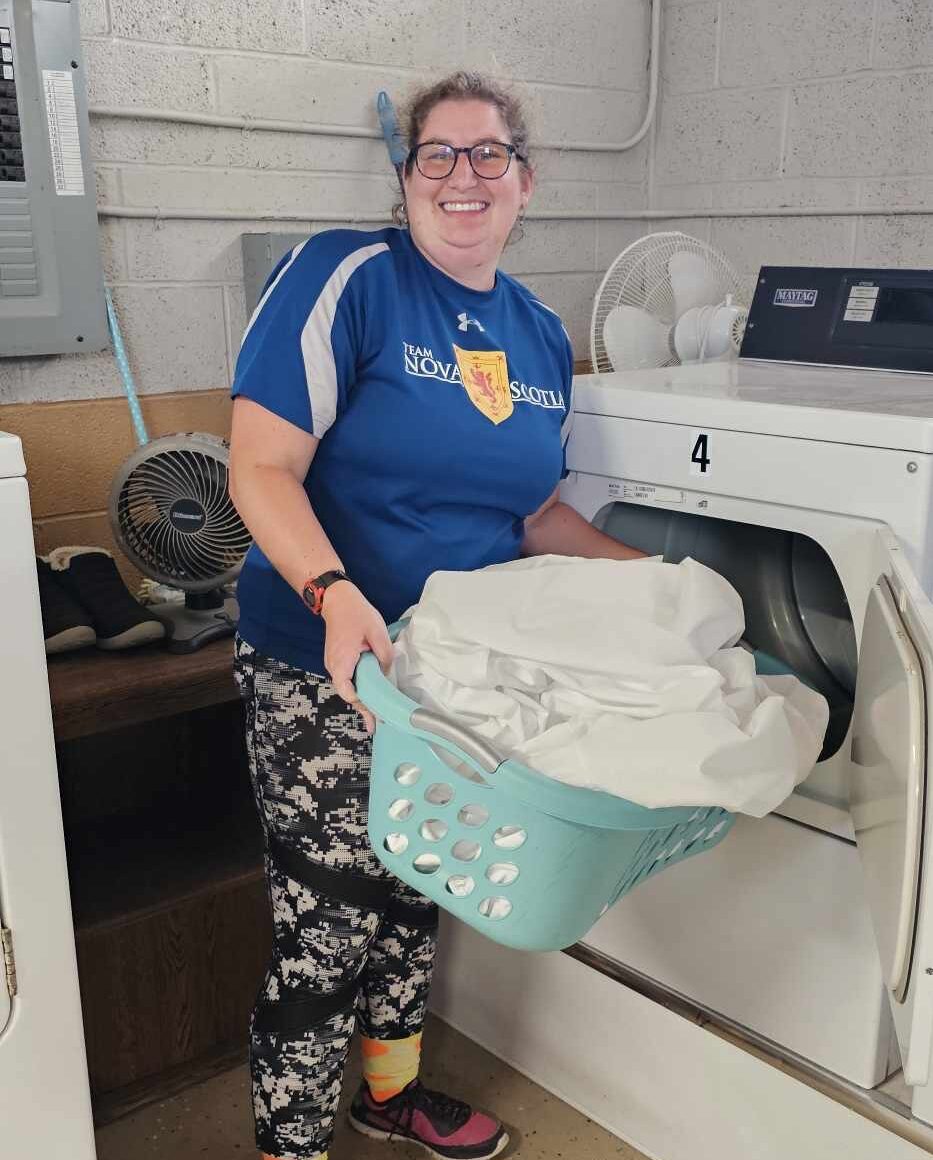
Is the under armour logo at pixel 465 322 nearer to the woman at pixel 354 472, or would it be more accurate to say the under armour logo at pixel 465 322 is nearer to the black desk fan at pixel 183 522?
the woman at pixel 354 472

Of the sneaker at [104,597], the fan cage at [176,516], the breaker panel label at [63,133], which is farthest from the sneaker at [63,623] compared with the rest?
the breaker panel label at [63,133]

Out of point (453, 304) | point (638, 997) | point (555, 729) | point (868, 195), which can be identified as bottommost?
point (638, 997)

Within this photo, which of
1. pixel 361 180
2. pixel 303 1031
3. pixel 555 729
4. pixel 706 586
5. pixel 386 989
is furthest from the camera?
pixel 361 180

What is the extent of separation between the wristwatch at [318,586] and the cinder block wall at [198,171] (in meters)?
0.95

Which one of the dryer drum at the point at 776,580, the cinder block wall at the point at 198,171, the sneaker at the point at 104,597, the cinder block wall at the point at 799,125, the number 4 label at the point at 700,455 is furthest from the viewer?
the cinder block wall at the point at 799,125

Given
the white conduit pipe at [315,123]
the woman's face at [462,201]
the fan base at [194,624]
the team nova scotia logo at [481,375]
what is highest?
the white conduit pipe at [315,123]

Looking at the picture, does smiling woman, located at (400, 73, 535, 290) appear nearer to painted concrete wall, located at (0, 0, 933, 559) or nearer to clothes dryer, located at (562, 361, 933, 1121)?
painted concrete wall, located at (0, 0, 933, 559)

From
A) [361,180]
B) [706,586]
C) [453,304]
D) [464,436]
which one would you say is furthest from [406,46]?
[706,586]

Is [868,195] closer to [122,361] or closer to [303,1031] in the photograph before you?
[122,361]

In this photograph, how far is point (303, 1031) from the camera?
152 cm

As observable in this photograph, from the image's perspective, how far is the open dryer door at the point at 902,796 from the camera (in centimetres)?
98

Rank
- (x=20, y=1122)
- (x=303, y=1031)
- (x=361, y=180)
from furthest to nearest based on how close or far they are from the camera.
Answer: (x=361, y=180) → (x=303, y=1031) → (x=20, y=1122)

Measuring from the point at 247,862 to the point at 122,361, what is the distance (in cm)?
90

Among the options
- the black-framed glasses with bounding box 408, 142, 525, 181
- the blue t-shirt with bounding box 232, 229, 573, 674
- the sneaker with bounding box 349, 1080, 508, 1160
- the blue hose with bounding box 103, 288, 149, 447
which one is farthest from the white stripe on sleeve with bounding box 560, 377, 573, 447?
the sneaker with bounding box 349, 1080, 508, 1160
